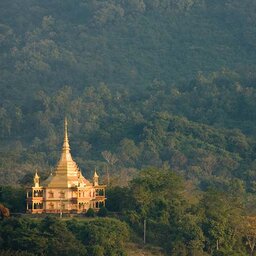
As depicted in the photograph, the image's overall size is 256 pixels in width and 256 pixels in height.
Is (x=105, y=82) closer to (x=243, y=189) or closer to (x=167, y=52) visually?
(x=167, y=52)

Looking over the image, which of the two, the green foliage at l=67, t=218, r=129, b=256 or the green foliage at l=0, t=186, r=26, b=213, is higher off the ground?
the green foliage at l=0, t=186, r=26, b=213

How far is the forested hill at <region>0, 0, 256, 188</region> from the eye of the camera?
13088cm

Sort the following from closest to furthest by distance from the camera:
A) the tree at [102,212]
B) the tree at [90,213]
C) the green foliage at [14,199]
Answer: the tree at [90,213] → the tree at [102,212] → the green foliage at [14,199]

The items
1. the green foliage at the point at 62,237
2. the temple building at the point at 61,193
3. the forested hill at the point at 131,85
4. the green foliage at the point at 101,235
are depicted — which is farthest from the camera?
the forested hill at the point at 131,85

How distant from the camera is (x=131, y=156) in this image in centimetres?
13050

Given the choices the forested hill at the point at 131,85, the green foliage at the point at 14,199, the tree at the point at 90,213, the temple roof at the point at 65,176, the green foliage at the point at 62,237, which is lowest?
the green foliage at the point at 62,237

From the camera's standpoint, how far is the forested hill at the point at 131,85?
13088 cm

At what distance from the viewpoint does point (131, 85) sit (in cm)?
17250

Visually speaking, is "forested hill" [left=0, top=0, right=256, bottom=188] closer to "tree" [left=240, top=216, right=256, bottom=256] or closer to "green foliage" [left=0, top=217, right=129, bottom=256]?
"tree" [left=240, top=216, right=256, bottom=256]

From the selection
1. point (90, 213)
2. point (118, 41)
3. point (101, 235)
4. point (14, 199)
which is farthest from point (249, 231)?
point (118, 41)

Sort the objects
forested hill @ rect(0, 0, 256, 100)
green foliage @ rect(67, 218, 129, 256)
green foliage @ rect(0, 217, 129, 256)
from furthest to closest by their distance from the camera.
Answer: forested hill @ rect(0, 0, 256, 100) < green foliage @ rect(67, 218, 129, 256) < green foliage @ rect(0, 217, 129, 256)

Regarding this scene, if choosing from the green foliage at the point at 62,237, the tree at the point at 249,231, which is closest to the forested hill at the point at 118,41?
the tree at the point at 249,231

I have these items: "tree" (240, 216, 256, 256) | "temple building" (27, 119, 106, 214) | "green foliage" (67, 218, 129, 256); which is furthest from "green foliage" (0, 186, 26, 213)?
"tree" (240, 216, 256, 256)

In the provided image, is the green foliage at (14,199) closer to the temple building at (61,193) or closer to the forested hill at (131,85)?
the temple building at (61,193)
